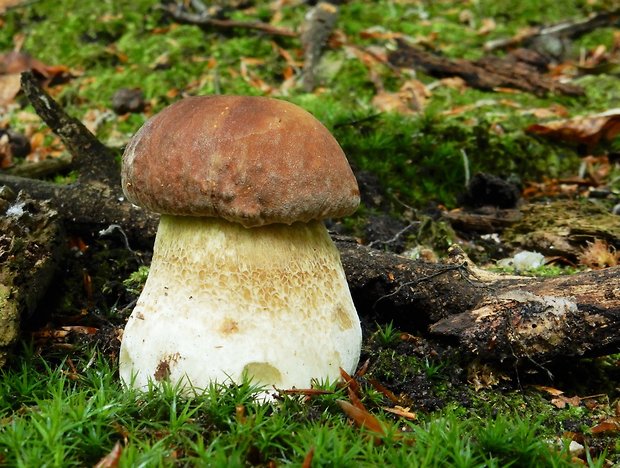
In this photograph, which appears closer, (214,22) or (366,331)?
(366,331)

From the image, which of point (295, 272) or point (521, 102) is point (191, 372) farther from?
point (521, 102)

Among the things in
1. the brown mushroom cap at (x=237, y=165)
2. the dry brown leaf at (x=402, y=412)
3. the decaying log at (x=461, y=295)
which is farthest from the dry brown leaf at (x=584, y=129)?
the dry brown leaf at (x=402, y=412)

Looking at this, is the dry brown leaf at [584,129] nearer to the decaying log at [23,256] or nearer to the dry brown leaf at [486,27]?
the dry brown leaf at [486,27]

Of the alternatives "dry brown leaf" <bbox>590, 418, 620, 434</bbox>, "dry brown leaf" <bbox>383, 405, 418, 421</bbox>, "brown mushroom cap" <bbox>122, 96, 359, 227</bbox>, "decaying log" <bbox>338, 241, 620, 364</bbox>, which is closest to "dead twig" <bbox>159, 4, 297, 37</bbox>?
"decaying log" <bbox>338, 241, 620, 364</bbox>

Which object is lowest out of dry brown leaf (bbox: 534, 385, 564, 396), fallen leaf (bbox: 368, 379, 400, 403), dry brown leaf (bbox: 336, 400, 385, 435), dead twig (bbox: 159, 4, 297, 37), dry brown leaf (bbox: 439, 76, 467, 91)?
dry brown leaf (bbox: 439, 76, 467, 91)

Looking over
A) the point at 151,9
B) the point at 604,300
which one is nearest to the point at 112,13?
the point at 151,9

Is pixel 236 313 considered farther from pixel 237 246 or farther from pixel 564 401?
pixel 564 401

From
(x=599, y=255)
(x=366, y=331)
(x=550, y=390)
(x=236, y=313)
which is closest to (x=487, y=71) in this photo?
(x=599, y=255)

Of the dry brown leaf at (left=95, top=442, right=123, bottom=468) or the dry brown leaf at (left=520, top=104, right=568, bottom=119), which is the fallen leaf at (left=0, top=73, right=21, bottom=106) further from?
the dry brown leaf at (left=95, top=442, right=123, bottom=468)
